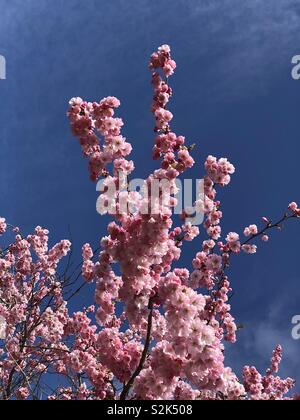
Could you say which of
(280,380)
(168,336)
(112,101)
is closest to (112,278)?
(168,336)

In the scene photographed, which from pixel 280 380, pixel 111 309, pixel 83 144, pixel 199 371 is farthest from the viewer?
pixel 280 380

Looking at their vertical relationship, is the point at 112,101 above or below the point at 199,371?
above

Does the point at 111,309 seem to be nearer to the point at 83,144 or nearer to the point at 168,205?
the point at 168,205

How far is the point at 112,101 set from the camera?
583 centimetres

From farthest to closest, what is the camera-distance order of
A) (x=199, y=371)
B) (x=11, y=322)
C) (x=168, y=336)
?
1. (x=11, y=322)
2. (x=168, y=336)
3. (x=199, y=371)

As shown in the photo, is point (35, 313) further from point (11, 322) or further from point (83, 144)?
point (83, 144)

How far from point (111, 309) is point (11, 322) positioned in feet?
14.3

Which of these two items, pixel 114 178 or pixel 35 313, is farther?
pixel 35 313
